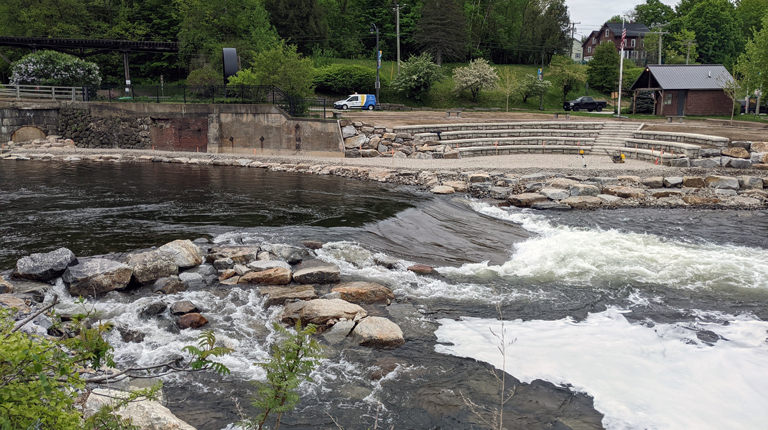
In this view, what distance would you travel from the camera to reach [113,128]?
33.0 meters

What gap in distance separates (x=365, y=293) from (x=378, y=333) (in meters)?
1.76

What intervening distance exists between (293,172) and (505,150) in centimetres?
1132

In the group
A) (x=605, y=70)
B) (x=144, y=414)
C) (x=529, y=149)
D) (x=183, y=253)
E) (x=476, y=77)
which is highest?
(x=605, y=70)

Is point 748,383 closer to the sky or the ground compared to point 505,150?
closer to the ground

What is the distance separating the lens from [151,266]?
10.5m

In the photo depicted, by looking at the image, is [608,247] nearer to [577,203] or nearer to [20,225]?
[577,203]

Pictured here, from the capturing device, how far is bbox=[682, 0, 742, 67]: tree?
230 ft

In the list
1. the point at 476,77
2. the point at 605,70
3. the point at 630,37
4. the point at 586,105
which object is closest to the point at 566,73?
the point at 586,105

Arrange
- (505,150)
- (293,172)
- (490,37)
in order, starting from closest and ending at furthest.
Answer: (293,172), (505,150), (490,37)

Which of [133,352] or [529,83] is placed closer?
[133,352]

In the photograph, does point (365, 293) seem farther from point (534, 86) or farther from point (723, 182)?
point (534, 86)

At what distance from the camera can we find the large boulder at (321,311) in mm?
8791

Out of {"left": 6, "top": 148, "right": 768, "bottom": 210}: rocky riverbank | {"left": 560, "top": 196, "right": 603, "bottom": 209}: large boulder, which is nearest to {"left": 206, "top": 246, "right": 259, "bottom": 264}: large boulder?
{"left": 6, "top": 148, "right": 768, "bottom": 210}: rocky riverbank

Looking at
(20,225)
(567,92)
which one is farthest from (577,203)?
(567,92)
